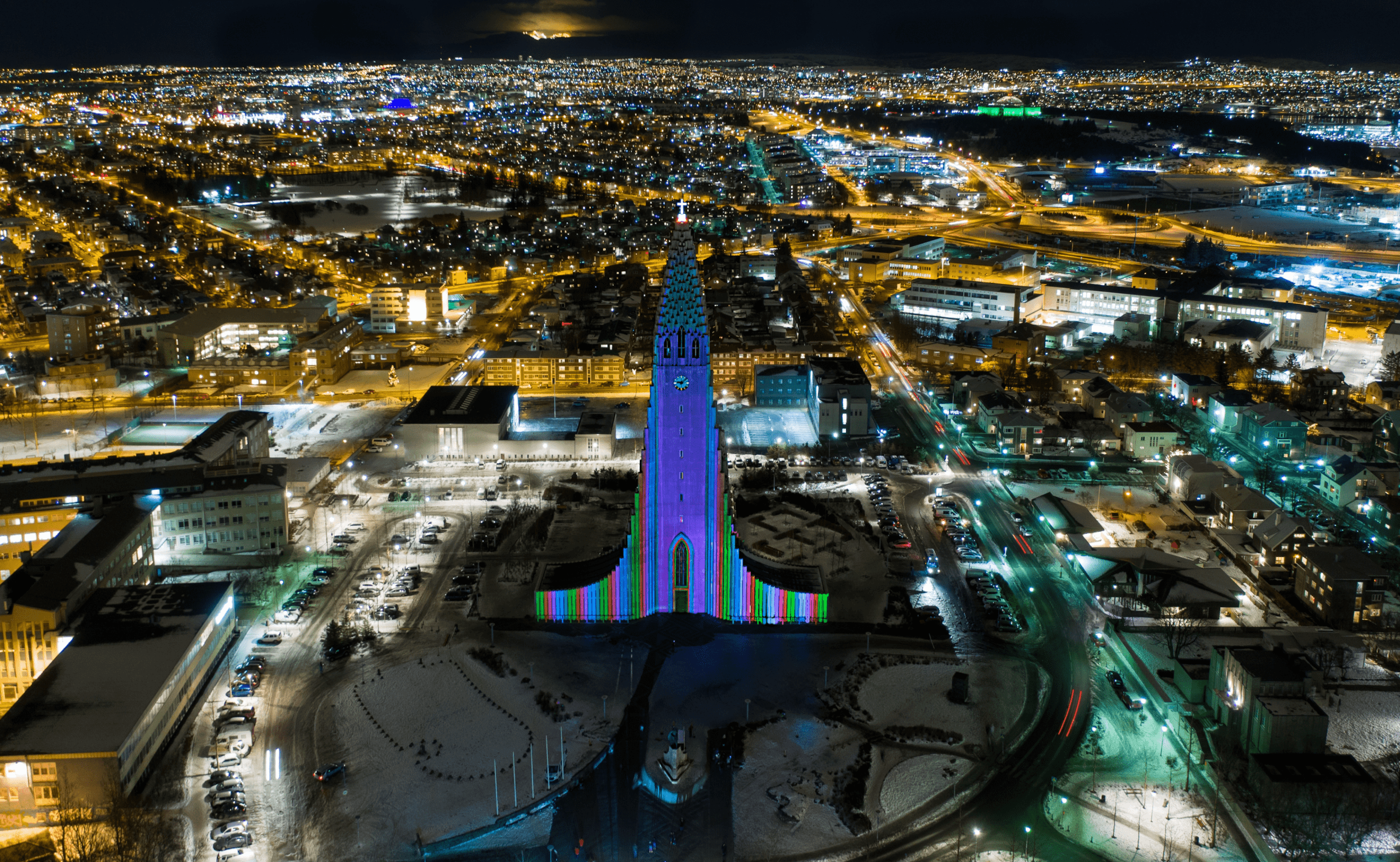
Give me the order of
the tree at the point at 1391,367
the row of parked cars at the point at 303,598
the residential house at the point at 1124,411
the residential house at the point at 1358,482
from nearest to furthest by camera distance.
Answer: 1. the row of parked cars at the point at 303,598
2. the residential house at the point at 1358,482
3. the residential house at the point at 1124,411
4. the tree at the point at 1391,367

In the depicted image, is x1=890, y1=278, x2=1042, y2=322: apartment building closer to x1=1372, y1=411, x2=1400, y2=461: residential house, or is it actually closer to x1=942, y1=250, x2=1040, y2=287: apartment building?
x1=942, y1=250, x2=1040, y2=287: apartment building

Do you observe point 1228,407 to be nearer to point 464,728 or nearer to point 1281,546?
point 1281,546

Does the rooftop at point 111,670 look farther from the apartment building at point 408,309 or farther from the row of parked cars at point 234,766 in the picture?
the apartment building at point 408,309

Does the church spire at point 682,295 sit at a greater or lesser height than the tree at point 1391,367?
greater

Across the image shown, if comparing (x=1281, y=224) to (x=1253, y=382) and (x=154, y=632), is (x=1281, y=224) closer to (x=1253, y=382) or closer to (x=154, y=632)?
(x=1253, y=382)

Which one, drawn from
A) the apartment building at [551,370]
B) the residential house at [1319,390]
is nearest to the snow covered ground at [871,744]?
the residential house at [1319,390]

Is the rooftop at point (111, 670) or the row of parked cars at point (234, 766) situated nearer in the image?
the row of parked cars at point (234, 766)

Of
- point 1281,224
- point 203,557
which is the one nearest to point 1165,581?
point 203,557
